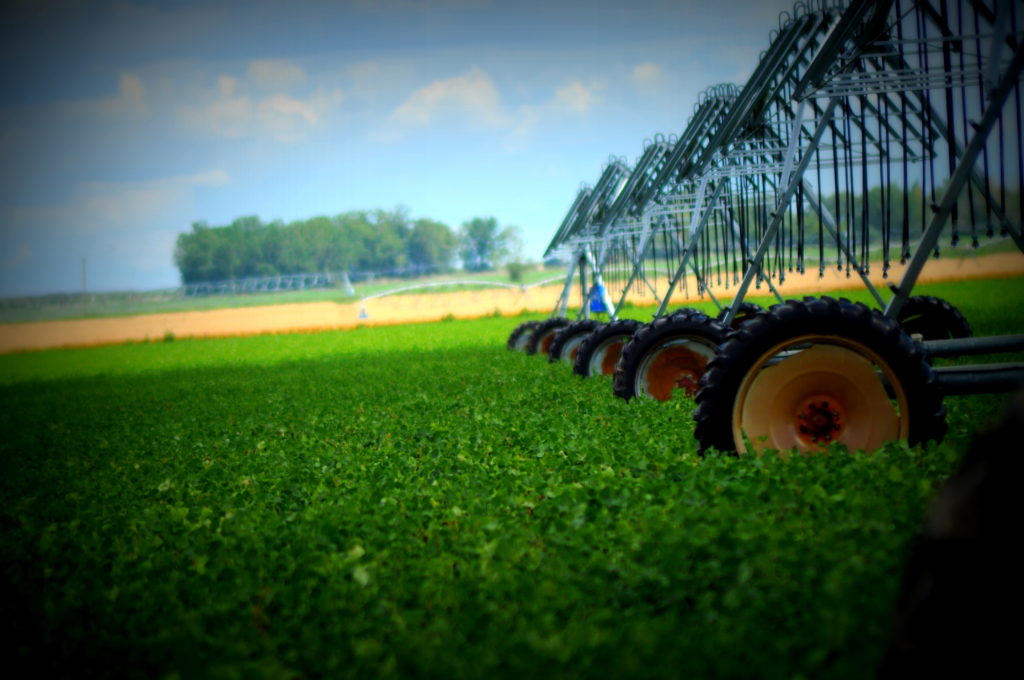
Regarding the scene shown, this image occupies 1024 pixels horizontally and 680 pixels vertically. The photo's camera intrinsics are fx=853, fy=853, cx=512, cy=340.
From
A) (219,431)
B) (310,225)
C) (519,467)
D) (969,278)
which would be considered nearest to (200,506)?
(519,467)

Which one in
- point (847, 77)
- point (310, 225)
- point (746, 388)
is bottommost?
point (746, 388)

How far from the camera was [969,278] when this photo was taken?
147ft

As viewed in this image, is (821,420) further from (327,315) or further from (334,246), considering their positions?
(334,246)

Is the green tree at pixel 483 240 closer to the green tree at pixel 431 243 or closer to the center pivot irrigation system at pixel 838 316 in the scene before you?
the green tree at pixel 431 243

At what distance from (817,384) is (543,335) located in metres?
13.8

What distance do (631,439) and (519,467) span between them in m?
1.12

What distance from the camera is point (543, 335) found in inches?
773

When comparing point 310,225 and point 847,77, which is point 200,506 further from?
Result: point 310,225

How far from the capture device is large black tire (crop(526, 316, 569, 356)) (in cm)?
1956

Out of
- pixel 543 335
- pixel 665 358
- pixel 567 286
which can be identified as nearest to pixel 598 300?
pixel 567 286

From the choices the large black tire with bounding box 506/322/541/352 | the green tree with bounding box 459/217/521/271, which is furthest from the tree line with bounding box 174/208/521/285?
the large black tire with bounding box 506/322/541/352

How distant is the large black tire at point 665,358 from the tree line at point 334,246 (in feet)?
284

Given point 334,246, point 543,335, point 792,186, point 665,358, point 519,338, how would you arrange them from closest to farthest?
1. point 792,186
2. point 665,358
3. point 543,335
4. point 519,338
5. point 334,246

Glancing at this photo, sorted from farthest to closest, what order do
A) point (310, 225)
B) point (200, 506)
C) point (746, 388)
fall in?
1. point (310, 225)
2. point (200, 506)
3. point (746, 388)
